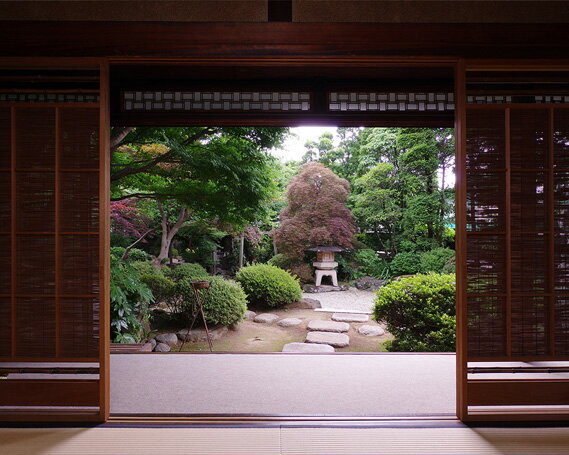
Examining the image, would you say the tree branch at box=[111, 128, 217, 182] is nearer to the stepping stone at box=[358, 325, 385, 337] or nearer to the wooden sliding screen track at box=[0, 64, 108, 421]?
the wooden sliding screen track at box=[0, 64, 108, 421]

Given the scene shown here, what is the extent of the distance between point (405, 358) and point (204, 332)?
10.9ft

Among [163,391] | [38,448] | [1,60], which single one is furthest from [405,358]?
[1,60]

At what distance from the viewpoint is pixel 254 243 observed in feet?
31.7

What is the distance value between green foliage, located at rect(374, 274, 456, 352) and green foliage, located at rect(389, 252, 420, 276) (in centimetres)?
429

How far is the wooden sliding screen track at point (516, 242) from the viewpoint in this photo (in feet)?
7.66

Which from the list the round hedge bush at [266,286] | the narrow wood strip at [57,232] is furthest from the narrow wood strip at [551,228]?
the round hedge bush at [266,286]

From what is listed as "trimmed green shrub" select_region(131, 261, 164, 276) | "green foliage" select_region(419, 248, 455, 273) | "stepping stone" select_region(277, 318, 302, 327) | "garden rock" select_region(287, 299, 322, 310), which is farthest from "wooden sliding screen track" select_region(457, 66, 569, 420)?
"green foliage" select_region(419, 248, 455, 273)

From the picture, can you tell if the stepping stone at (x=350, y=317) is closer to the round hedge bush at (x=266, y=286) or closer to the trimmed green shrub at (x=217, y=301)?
the round hedge bush at (x=266, y=286)

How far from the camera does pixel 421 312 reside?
14.5 ft

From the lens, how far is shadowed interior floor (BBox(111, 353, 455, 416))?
8.20 feet

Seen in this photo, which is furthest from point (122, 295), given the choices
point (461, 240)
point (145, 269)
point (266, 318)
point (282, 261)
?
point (282, 261)

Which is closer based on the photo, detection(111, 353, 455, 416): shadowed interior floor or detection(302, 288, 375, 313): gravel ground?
detection(111, 353, 455, 416): shadowed interior floor

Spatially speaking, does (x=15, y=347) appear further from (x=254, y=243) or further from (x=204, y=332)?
(x=254, y=243)

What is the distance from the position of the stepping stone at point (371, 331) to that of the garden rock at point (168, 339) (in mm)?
3010
